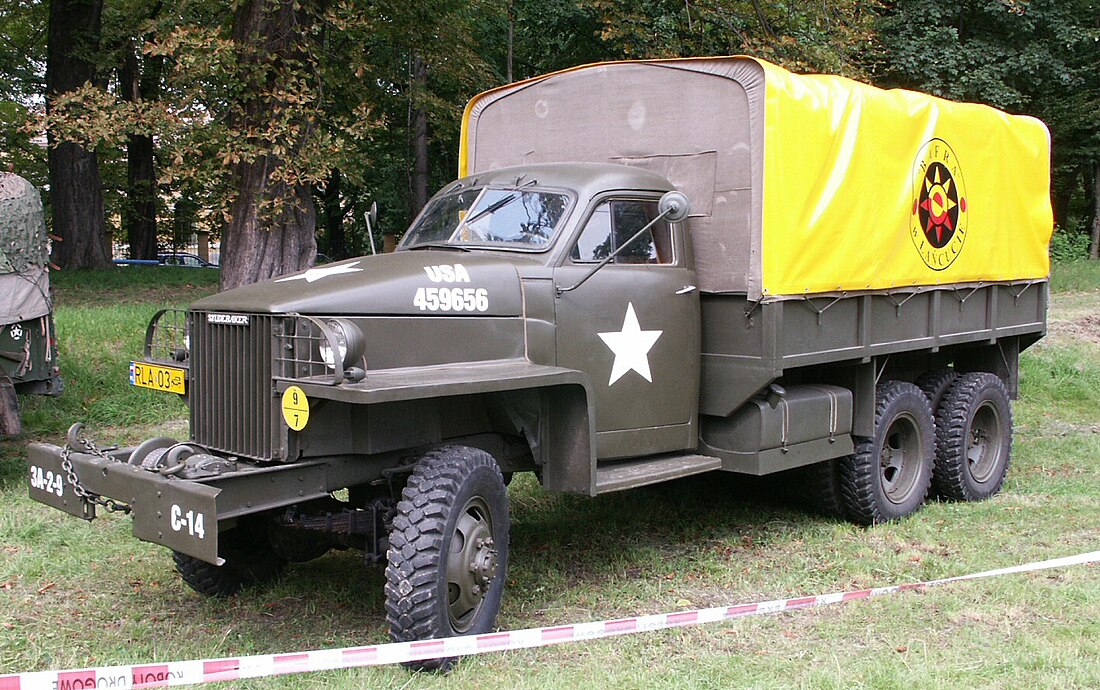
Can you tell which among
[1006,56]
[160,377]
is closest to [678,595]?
[160,377]

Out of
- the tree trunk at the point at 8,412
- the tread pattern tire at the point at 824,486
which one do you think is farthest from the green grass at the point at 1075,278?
the tree trunk at the point at 8,412

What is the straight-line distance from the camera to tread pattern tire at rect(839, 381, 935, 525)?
7.35 m

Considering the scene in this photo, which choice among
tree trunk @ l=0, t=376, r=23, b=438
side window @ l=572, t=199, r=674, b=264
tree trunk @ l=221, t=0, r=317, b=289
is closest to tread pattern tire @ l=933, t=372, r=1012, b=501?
side window @ l=572, t=199, r=674, b=264

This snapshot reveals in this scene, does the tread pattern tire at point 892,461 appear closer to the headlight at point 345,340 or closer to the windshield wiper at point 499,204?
the windshield wiper at point 499,204

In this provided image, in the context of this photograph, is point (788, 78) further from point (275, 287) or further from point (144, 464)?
point (144, 464)

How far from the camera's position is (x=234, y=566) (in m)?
5.89

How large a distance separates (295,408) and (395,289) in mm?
808

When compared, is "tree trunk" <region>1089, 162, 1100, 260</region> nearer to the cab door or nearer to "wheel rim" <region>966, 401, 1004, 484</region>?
"wheel rim" <region>966, 401, 1004, 484</region>

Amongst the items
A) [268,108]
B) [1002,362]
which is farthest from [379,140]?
[1002,362]

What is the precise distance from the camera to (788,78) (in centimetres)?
639

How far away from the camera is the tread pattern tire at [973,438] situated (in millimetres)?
8195

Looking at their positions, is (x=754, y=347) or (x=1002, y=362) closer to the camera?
(x=754, y=347)

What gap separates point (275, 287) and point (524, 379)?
4.10 ft

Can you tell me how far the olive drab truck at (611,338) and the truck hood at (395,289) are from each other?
0.7 inches
